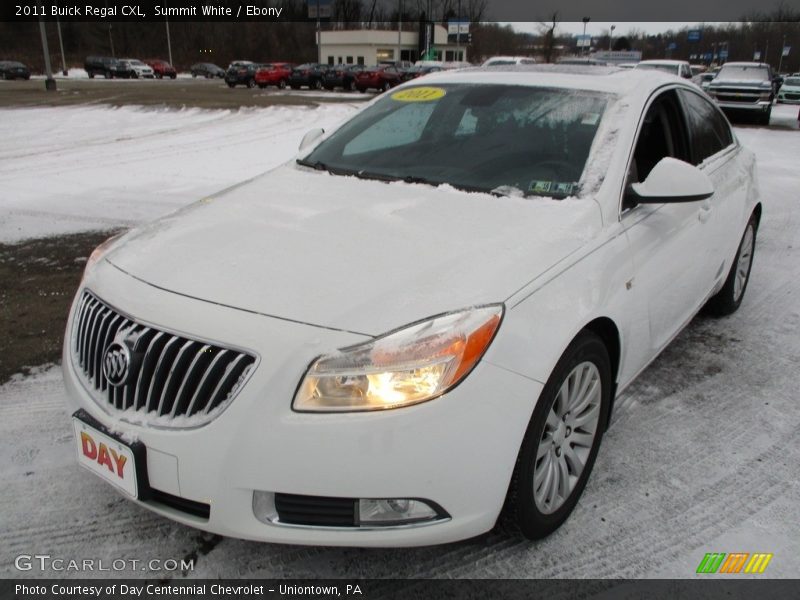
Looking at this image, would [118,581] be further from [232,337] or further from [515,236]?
[515,236]

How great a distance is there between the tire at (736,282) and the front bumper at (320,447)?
291 cm

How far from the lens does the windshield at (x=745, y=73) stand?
1972 centimetres

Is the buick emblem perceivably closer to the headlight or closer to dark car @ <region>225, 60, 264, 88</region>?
the headlight

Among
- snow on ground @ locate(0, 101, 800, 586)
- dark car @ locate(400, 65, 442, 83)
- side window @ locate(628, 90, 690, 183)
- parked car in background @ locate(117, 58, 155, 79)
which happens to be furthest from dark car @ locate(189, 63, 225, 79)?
snow on ground @ locate(0, 101, 800, 586)

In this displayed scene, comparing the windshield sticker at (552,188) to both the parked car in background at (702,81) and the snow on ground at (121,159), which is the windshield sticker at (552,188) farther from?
the parked car in background at (702,81)

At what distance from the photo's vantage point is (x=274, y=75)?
3506 centimetres

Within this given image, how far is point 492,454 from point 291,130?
13.2 metres

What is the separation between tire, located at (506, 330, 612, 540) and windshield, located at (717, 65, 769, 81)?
20.6 m

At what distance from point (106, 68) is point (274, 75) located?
71.0 feet

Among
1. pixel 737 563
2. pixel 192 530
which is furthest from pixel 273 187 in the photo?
pixel 737 563

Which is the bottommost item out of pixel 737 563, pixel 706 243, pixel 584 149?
pixel 737 563

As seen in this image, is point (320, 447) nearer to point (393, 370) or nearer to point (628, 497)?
point (393, 370)

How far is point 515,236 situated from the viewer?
2363mm

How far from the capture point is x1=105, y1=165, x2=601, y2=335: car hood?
2.00m
